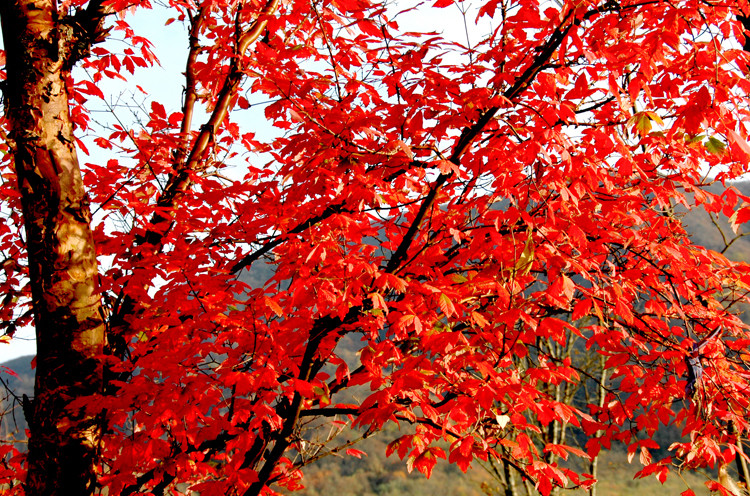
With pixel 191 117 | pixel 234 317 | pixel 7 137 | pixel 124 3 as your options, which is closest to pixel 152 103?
pixel 191 117

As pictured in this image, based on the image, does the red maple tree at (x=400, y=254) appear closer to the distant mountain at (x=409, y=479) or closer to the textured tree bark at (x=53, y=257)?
the textured tree bark at (x=53, y=257)

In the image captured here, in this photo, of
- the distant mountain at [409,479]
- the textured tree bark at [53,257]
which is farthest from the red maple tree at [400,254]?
the distant mountain at [409,479]

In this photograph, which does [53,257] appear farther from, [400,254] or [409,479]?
[409,479]

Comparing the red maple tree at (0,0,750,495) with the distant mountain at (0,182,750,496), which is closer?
the red maple tree at (0,0,750,495)

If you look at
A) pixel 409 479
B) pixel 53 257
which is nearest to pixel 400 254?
pixel 53 257

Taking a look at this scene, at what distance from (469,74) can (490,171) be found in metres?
0.70

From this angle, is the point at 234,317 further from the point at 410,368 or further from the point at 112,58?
the point at 112,58

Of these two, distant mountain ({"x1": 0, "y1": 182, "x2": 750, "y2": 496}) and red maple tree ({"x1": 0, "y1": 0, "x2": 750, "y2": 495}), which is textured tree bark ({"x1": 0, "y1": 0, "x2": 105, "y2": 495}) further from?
distant mountain ({"x1": 0, "y1": 182, "x2": 750, "y2": 496})

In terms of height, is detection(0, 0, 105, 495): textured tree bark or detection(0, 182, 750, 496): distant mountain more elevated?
detection(0, 0, 105, 495): textured tree bark

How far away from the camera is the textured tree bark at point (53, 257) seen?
290 centimetres

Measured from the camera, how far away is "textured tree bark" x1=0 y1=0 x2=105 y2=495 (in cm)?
290

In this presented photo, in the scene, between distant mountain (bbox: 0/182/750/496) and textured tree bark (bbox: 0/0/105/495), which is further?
distant mountain (bbox: 0/182/750/496)

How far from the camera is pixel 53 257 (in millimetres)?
3012

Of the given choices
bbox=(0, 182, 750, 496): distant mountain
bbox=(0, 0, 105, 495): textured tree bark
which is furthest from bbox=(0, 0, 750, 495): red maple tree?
bbox=(0, 182, 750, 496): distant mountain
